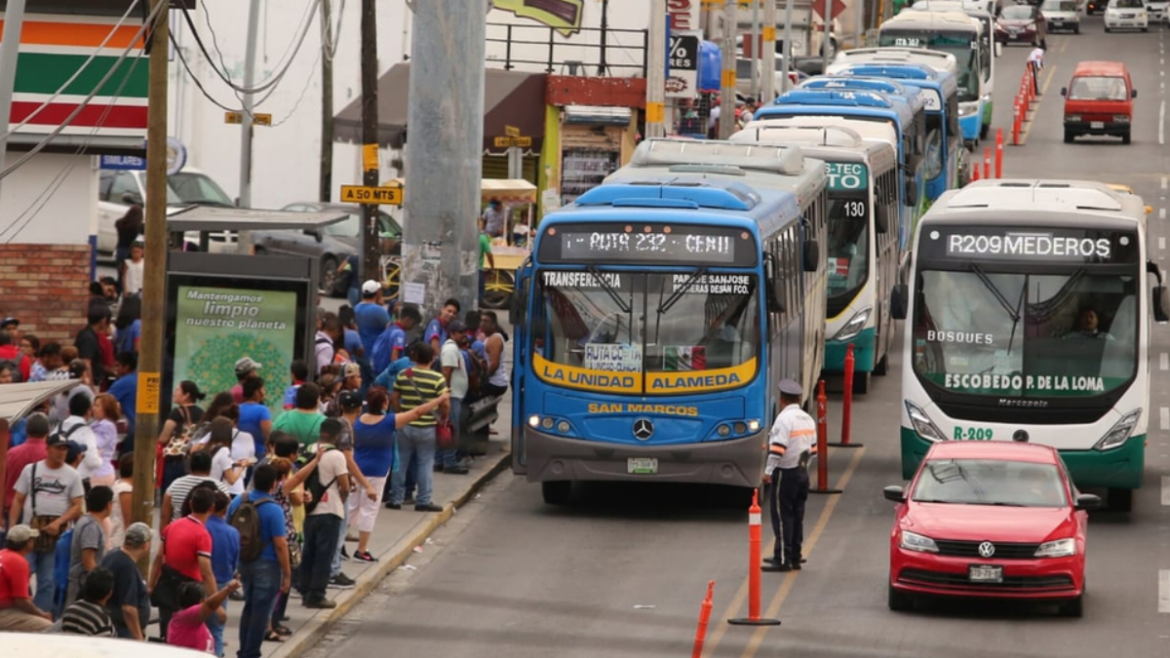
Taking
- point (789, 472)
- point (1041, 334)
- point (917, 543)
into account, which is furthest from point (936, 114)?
point (917, 543)

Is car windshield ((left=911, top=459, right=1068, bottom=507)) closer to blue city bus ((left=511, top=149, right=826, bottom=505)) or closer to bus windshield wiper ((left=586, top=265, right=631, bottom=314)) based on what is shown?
blue city bus ((left=511, top=149, right=826, bottom=505))

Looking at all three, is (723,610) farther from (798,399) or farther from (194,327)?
(194,327)

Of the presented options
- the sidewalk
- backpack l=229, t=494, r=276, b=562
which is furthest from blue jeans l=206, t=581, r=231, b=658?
the sidewalk

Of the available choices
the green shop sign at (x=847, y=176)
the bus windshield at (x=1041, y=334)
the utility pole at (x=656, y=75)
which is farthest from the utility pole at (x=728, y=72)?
the bus windshield at (x=1041, y=334)

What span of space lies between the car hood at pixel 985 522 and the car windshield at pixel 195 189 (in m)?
23.5

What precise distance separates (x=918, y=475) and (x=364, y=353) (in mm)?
7017

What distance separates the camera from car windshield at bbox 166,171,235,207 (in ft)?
129

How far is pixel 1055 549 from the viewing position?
16859 mm

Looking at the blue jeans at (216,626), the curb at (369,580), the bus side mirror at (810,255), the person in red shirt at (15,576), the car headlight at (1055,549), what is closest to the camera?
the person in red shirt at (15,576)

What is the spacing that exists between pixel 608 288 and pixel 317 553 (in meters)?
5.01

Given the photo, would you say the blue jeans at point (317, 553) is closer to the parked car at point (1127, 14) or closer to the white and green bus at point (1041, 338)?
the white and green bus at point (1041, 338)

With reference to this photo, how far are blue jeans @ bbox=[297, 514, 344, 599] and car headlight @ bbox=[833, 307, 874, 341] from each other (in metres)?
13.0

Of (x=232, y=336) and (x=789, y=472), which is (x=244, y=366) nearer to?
(x=232, y=336)

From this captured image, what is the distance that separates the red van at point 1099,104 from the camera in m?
59.2
